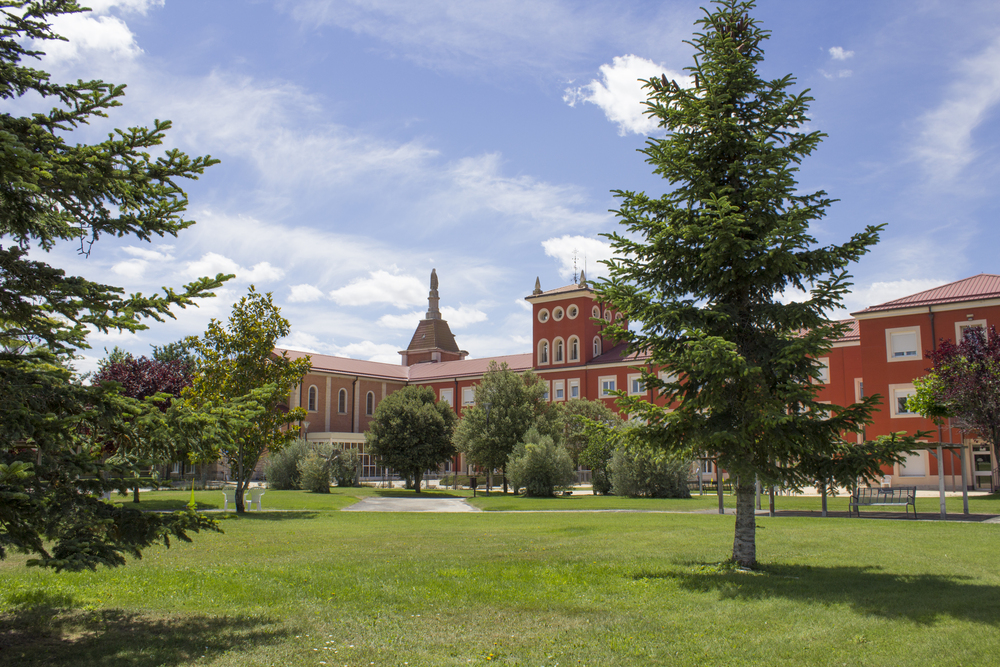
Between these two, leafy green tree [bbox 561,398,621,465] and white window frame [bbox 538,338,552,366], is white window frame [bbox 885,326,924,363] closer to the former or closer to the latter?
leafy green tree [bbox 561,398,621,465]

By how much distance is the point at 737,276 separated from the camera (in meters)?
10.1

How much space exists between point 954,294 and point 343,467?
1402 inches

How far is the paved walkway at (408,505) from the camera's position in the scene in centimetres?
2600

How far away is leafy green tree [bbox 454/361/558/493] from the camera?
128 feet

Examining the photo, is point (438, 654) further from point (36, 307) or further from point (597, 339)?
point (597, 339)

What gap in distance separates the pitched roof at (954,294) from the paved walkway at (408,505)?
969 inches

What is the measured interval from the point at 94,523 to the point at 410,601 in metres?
3.54

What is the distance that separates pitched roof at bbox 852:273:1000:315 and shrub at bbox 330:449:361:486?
31.1 metres

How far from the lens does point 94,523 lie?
5.64 metres

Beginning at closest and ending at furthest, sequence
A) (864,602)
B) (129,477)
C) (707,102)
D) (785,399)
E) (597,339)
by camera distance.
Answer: (129,477) → (864,602) → (785,399) → (707,102) → (597,339)

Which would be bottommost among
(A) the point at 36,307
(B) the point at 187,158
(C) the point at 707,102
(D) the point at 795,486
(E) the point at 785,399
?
(D) the point at 795,486

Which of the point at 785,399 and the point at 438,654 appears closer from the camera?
the point at 438,654

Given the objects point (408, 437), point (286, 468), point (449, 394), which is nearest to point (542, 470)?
point (408, 437)

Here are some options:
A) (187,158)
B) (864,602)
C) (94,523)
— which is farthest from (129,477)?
(864,602)
